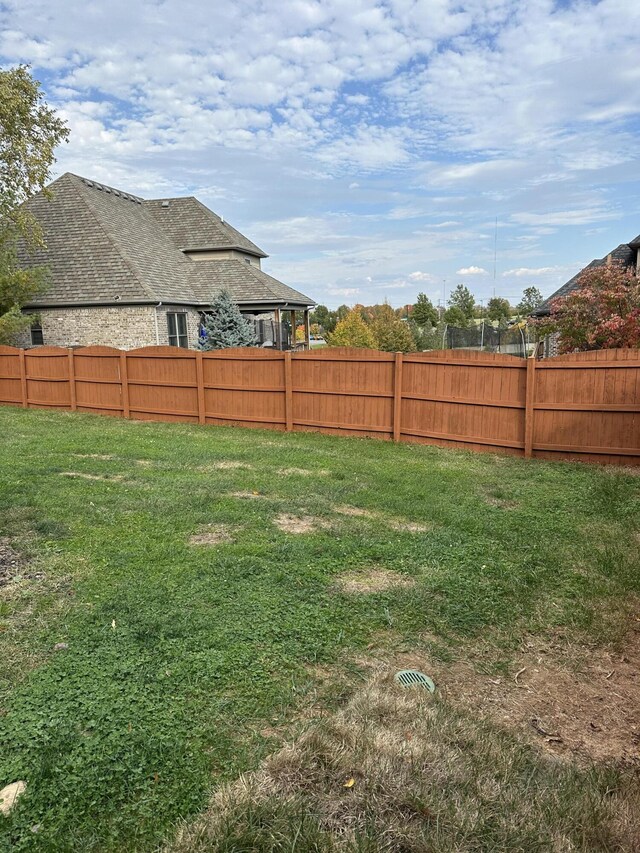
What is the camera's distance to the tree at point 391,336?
2975cm

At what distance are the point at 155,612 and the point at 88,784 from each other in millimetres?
1486

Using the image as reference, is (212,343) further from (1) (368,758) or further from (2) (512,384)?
(1) (368,758)

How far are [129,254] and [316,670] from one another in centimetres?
2018

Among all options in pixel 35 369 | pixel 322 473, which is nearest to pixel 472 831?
pixel 322 473

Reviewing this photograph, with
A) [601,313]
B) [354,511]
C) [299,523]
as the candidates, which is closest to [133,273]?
[601,313]

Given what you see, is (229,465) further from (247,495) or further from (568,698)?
(568,698)

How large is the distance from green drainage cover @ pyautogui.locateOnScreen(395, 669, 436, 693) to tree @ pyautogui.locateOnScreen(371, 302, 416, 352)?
26290mm

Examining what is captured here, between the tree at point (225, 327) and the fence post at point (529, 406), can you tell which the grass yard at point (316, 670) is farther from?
the tree at point (225, 327)

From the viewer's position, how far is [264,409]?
1198cm

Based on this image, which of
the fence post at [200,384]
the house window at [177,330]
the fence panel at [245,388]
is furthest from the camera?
the house window at [177,330]

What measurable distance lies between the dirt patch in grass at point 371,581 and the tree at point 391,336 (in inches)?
981

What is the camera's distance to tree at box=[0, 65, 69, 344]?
16391 mm

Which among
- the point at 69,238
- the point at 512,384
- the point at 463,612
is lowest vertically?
the point at 463,612

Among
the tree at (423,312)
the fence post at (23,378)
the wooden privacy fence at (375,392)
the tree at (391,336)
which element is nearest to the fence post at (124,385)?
the wooden privacy fence at (375,392)
